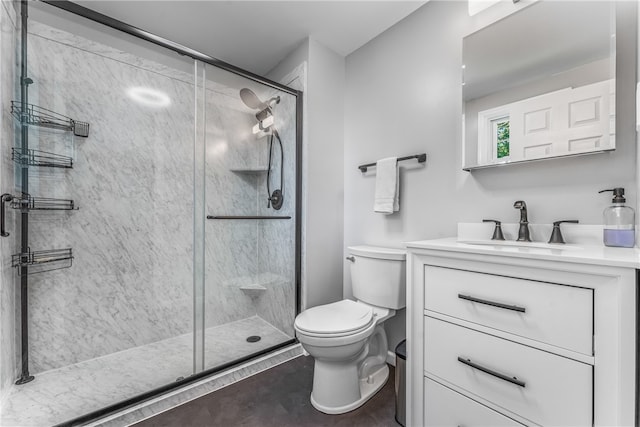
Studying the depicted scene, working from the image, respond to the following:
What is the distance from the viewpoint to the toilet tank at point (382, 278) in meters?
1.49

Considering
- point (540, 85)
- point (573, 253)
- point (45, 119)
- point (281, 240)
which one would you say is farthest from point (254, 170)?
point (573, 253)

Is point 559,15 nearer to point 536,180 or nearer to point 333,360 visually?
point 536,180

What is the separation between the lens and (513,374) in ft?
2.87

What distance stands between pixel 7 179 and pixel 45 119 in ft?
1.33

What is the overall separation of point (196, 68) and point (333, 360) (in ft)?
6.03

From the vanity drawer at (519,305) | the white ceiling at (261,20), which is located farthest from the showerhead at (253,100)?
the vanity drawer at (519,305)

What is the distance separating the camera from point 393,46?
5.92 feet

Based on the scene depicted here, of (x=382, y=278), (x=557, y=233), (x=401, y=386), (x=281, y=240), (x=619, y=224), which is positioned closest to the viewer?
(x=619, y=224)

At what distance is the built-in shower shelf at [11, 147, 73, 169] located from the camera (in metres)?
1.44

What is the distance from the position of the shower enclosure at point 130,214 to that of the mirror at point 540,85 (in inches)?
45.0

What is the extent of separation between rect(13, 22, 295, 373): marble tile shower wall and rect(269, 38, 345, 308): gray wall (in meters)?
0.15

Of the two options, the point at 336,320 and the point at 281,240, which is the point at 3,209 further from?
the point at 336,320

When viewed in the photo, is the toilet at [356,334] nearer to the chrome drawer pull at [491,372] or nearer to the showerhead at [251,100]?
the chrome drawer pull at [491,372]

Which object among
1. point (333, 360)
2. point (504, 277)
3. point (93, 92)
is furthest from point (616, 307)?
point (93, 92)
